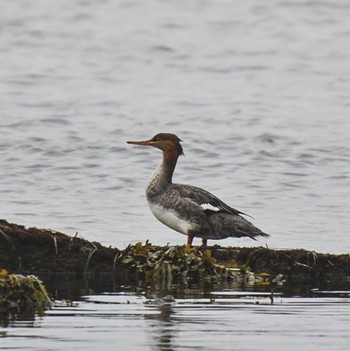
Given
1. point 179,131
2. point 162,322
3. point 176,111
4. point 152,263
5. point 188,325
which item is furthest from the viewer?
point 176,111

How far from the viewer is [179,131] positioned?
850 inches

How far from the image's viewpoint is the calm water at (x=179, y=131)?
7930 millimetres

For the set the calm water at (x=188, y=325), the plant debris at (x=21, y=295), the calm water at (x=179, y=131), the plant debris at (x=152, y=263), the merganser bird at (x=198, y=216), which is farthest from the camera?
the merganser bird at (x=198, y=216)

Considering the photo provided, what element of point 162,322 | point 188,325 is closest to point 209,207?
point 162,322

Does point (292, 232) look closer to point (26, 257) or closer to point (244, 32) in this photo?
point (26, 257)

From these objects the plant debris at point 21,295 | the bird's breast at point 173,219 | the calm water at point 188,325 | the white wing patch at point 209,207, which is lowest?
the calm water at point 188,325

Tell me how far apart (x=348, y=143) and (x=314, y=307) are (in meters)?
12.3

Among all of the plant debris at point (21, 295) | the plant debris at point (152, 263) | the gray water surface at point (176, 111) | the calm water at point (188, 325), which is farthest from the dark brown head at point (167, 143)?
the plant debris at point (21, 295)

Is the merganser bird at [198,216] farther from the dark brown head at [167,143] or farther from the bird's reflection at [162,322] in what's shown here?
the bird's reflection at [162,322]

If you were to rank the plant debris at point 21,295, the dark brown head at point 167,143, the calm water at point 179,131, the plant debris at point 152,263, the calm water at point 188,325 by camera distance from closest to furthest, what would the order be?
the calm water at point 188,325 < the calm water at point 179,131 < the plant debris at point 21,295 < the plant debris at point 152,263 < the dark brown head at point 167,143

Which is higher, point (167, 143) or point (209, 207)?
point (167, 143)

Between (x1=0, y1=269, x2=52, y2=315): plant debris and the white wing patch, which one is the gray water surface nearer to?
the white wing patch

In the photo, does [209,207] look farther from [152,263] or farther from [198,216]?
[152,263]

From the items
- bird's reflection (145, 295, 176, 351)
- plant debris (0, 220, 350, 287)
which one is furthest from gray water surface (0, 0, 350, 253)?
bird's reflection (145, 295, 176, 351)
